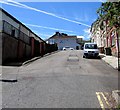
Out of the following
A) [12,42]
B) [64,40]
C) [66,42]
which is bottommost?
[12,42]

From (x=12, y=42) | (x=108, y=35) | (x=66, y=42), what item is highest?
(x=66, y=42)

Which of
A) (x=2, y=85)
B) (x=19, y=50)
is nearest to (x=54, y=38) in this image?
(x=19, y=50)

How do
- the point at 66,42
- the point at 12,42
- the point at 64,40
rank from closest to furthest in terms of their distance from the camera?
the point at 12,42 < the point at 66,42 < the point at 64,40

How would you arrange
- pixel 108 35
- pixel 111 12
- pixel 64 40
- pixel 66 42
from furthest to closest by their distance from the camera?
1. pixel 64 40
2. pixel 66 42
3. pixel 108 35
4. pixel 111 12

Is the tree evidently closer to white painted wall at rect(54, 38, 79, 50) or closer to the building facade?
the building facade

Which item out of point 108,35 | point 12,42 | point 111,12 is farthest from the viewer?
point 108,35

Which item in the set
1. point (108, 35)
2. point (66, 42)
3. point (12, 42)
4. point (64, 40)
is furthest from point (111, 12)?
point (64, 40)

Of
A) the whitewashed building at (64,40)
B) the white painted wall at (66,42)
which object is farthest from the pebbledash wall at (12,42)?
the whitewashed building at (64,40)

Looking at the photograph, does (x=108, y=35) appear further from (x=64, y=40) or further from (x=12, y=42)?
(x=64, y=40)

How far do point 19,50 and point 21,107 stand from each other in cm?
1922

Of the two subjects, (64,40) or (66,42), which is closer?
(66,42)

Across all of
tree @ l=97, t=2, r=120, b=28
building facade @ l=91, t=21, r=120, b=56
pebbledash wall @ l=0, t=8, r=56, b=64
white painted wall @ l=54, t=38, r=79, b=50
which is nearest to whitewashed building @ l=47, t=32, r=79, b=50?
white painted wall @ l=54, t=38, r=79, b=50

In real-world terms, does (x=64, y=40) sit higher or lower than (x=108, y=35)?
higher

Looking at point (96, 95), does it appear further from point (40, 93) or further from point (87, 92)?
point (40, 93)
